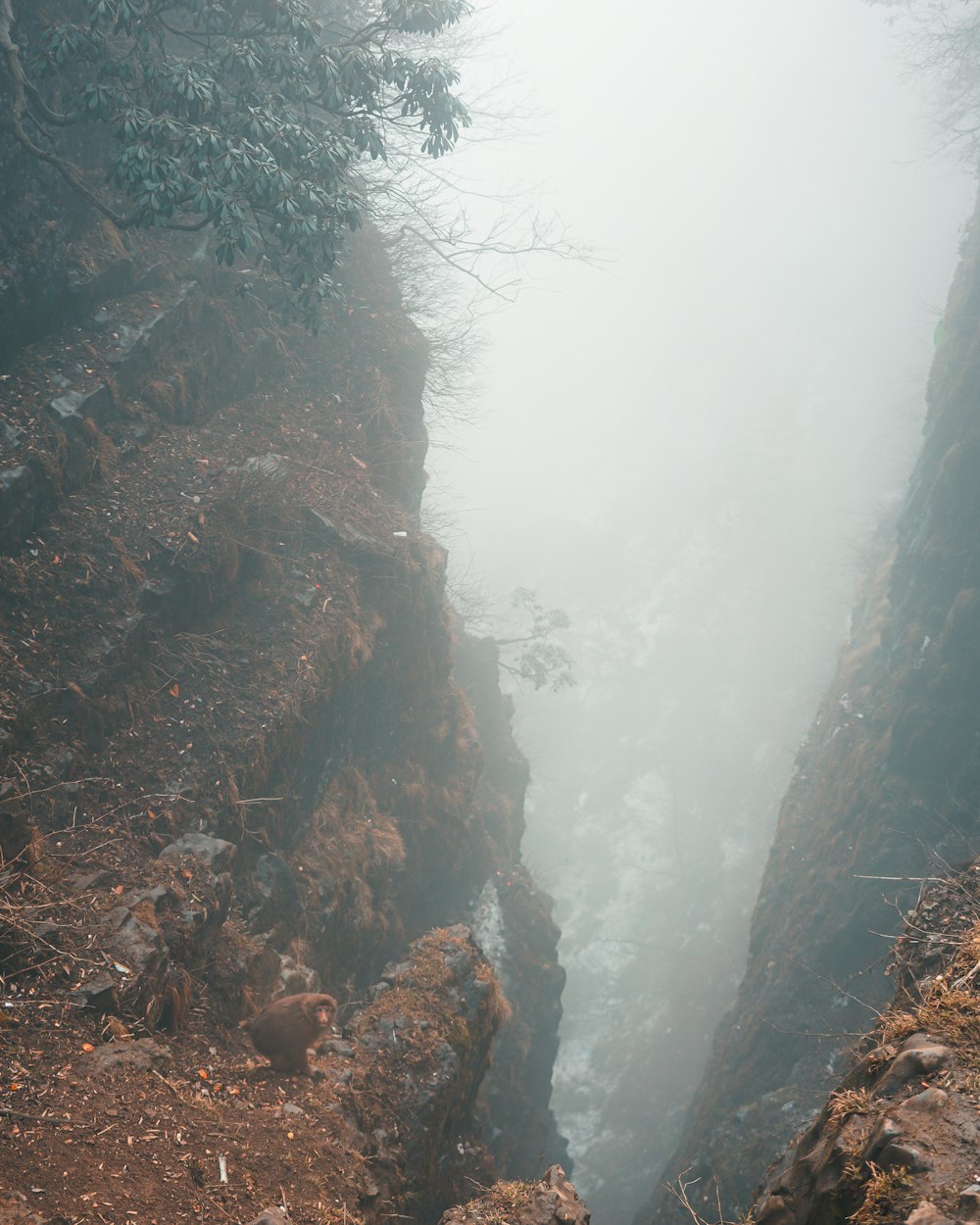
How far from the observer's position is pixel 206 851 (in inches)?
244

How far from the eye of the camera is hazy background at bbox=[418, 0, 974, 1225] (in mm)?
27234

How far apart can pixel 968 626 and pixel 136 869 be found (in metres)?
13.0

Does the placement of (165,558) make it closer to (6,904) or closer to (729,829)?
(6,904)

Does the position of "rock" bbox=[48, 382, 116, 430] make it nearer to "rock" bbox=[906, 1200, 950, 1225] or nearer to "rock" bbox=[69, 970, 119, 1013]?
"rock" bbox=[69, 970, 119, 1013]

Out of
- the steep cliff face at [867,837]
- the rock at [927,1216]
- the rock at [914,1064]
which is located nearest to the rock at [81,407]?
the rock at [914,1064]

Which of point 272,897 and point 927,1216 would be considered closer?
point 927,1216

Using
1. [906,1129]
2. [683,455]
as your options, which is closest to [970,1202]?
[906,1129]

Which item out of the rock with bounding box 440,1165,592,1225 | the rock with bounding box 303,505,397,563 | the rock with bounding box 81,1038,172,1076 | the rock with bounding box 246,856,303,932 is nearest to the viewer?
the rock with bounding box 81,1038,172,1076

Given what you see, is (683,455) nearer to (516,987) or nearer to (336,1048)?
(516,987)

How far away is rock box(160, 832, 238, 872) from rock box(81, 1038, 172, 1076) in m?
1.57

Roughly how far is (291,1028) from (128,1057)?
1.14m

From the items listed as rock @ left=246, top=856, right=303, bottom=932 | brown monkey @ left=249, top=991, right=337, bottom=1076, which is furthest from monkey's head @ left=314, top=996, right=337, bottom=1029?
rock @ left=246, top=856, right=303, bottom=932

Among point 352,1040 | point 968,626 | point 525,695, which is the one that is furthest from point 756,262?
point 352,1040

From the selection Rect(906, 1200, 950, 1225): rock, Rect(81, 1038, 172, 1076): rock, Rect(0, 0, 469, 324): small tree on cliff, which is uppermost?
Rect(0, 0, 469, 324): small tree on cliff
